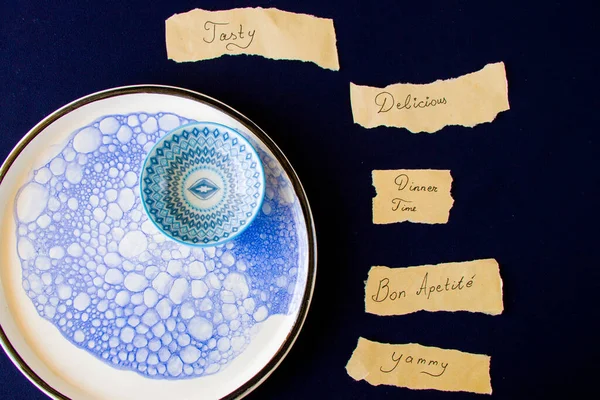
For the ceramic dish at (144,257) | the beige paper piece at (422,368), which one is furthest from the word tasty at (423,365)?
the ceramic dish at (144,257)

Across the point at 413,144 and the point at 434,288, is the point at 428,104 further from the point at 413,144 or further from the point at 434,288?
the point at 434,288

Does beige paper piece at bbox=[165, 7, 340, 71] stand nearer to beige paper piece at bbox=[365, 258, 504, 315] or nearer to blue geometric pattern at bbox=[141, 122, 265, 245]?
blue geometric pattern at bbox=[141, 122, 265, 245]

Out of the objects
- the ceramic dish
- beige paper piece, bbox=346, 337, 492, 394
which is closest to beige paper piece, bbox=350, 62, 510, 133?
the ceramic dish

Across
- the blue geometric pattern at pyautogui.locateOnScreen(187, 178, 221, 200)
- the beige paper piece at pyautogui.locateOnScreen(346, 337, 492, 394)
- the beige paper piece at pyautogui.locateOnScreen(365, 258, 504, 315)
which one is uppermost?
the blue geometric pattern at pyautogui.locateOnScreen(187, 178, 221, 200)

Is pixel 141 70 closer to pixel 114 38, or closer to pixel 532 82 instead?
pixel 114 38

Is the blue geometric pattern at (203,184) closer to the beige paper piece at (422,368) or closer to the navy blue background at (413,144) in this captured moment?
the navy blue background at (413,144)

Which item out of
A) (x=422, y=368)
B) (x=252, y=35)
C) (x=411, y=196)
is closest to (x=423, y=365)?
(x=422, y=368)
